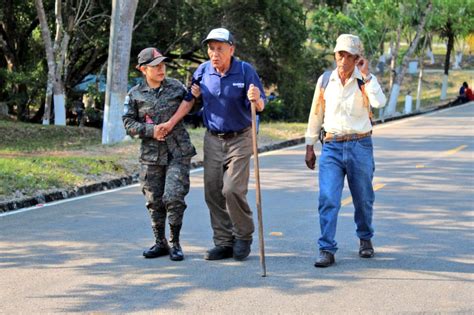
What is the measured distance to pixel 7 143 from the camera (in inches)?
910

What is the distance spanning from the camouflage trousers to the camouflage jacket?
74 mm

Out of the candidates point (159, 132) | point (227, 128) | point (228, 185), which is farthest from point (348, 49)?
point (159, 132)

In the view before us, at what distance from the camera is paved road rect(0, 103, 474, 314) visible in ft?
21.5

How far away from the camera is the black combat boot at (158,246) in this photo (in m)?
8.02

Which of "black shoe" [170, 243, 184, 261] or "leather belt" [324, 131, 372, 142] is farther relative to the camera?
"black shoe" [170, 243, 184, 261]

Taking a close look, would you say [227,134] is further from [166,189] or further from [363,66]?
[363,66]

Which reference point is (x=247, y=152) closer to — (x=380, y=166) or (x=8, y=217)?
(x=8, y=217)

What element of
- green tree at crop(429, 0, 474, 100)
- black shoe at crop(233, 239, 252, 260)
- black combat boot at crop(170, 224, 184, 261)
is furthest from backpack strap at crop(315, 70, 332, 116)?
green tree at crop(429, 0, 474, 100)

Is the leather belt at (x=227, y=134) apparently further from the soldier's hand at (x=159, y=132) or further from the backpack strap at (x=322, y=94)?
the backpack strap at (x=322, y=94)

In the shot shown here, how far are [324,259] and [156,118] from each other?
192 cm

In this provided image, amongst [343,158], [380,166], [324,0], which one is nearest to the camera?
[343,158]

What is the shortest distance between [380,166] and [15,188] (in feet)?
22.6

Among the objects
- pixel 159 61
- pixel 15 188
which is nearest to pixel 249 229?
pixel 159 61

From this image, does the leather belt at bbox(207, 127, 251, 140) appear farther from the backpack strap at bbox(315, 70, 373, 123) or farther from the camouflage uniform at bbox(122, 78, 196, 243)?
the backpack strap at bbox(315, 70, 373, 123)
